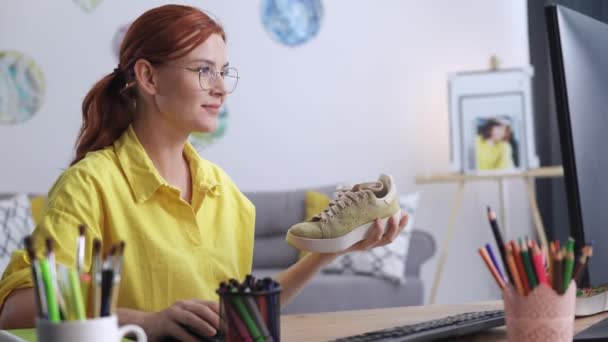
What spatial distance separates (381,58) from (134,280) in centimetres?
364

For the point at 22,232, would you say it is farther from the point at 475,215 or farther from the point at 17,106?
the point at 475,215

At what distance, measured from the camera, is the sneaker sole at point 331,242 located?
1.21 meters

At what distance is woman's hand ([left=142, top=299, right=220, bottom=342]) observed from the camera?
1.04 m

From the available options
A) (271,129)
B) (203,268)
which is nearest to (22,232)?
(271,129)

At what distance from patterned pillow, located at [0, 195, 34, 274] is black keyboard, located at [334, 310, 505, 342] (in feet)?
8.31

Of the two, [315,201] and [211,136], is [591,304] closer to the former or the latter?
[315,201]

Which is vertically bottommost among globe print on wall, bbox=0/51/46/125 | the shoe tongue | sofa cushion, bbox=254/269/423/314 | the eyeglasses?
sofa cushion, bbox=254/269/423/314

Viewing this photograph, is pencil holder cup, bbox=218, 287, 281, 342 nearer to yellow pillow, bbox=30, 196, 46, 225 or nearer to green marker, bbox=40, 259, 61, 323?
green marker, bbox=40, 259, 61, 323

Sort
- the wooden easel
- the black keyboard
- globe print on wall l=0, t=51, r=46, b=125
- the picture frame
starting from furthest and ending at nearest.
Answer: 1. the picture frame
2. the wooden easel
3. globe print on wall l=0, t=51, r=46, b=125
4. the black keyboard

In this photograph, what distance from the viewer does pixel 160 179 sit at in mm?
1399

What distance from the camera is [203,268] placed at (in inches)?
56.5

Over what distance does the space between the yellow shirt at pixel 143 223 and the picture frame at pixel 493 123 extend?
10.3ft

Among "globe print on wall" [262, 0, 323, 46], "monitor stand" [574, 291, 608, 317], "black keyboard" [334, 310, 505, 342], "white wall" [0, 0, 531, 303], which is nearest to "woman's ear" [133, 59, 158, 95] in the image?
"black keyboard" [334, 310, 505, 342]

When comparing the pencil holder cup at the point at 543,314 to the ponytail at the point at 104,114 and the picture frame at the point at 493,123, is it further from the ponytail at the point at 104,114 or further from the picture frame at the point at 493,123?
the picture frame at the point at 493,123
